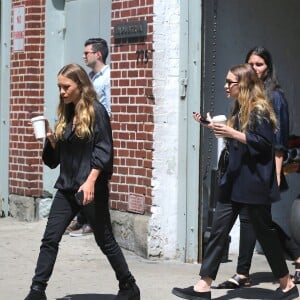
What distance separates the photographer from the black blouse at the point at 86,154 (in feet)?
22.1

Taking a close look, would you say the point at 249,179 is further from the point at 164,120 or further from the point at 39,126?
the point at 164,120

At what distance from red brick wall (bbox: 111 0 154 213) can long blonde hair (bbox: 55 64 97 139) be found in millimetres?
1932

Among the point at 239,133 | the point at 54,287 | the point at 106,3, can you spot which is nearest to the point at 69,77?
the point at 239,133

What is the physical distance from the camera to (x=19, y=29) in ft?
36.1

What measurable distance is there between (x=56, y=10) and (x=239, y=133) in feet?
15.0

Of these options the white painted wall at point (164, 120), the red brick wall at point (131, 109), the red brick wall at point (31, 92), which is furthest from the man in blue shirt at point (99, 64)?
the red brick wall at point (31, 92)

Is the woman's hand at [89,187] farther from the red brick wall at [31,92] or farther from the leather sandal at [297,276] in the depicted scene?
the red brick wall at [31,92]

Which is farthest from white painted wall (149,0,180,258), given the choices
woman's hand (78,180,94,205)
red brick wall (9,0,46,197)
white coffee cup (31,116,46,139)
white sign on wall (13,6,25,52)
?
white sign on wall (13,6,25,52)

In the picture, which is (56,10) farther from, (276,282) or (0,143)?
(276,282)

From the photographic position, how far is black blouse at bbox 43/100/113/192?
22.1 ft

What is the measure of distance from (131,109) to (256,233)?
8.05 feet

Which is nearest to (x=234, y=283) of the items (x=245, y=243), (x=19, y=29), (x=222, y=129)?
(x=245, y=243)

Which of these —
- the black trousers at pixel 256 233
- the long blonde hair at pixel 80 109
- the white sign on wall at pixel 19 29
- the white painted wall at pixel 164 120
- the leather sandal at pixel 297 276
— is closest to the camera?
the long blonde hair at pixel 80 109

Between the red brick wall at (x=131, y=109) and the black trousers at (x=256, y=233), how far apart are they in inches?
69.4
